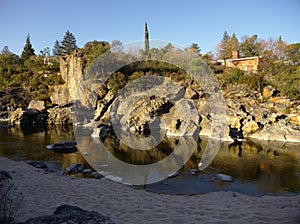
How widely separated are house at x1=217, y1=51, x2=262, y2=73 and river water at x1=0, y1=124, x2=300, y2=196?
18.4 meters

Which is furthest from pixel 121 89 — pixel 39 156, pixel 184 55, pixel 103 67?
pixel 39 156

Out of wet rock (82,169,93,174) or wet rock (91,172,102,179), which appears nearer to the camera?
wet rock (91,172,102,179)

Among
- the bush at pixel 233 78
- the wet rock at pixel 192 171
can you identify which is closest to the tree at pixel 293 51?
the bush at pixel 233 78

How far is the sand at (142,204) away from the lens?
244 inches

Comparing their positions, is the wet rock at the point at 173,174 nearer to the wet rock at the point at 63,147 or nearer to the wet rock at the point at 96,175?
the wet rock at the point at 96,175

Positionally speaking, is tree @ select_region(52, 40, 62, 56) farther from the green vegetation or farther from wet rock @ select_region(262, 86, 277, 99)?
wet rock @ select_region(262, 86, 277, 99)

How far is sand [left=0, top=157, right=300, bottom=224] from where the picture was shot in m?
6.20

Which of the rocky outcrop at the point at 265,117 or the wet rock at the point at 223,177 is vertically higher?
the rocky outcrop at the point at 265,117

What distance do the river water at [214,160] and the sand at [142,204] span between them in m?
1.63

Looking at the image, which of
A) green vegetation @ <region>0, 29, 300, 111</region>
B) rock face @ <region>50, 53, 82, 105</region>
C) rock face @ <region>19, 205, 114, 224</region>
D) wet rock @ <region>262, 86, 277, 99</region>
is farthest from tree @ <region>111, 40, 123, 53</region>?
rock face @ <region>19, 205, 114, 224</region>

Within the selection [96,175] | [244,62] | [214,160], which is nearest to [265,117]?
[214,160]

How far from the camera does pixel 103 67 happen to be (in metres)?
33.1

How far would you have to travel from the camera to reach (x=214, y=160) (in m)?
14.4

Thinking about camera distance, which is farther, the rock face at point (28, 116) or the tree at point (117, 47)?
the tree at point (117, 47)
